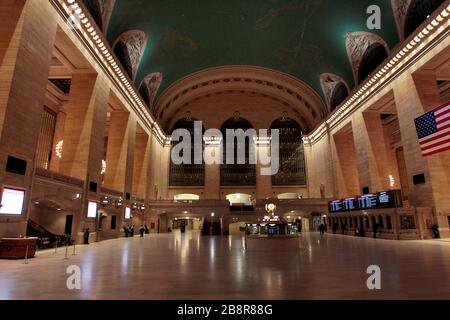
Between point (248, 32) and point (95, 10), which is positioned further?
point (248, 32)

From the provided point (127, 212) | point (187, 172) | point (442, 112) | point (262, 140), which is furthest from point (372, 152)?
point (187, 172)

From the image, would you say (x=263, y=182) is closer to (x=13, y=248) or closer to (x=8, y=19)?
(x=13, y=248)

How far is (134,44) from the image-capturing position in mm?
19719

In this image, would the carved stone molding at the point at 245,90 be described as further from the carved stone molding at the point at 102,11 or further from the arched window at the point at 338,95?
the carved stone molding at the point at 102,11

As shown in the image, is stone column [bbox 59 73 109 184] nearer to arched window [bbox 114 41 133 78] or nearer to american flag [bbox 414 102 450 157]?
arched window [bbox 114 41 133 78]

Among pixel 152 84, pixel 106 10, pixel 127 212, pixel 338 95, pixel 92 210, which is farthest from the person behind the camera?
pixel 152 84

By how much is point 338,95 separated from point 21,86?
2454 centimetres

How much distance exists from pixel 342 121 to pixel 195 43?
1496 centimetres

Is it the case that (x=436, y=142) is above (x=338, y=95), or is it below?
below

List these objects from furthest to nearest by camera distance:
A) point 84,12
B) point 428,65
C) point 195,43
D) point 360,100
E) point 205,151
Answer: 1. point 205,151
2. point 195,43
3. point 360,100
4. point 428,65
5. point 84,12

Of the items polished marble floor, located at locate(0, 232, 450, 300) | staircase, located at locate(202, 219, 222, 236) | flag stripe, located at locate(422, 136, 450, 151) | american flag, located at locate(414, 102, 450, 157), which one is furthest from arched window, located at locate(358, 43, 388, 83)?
staircase, located at locate(202, 219, 222, 236)

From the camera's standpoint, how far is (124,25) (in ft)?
57.6
